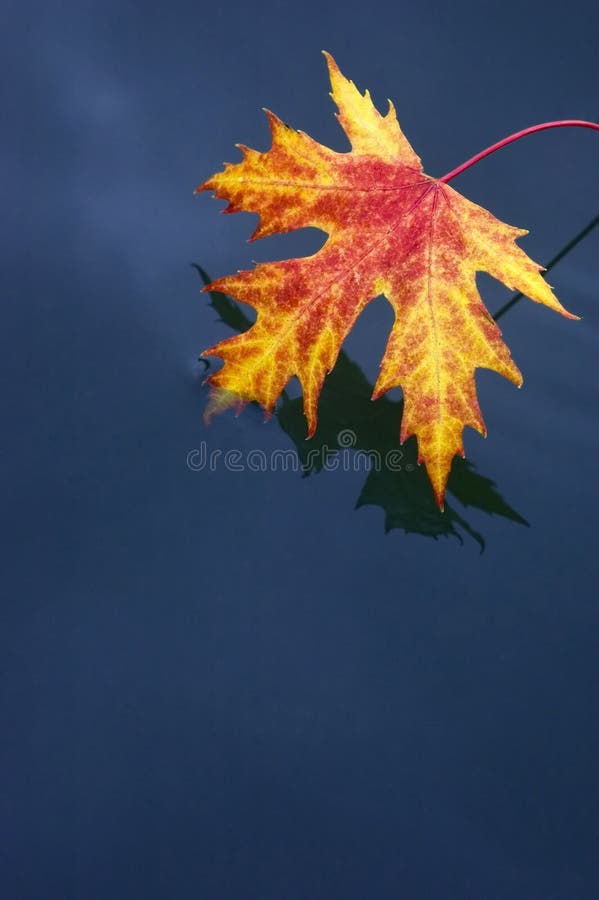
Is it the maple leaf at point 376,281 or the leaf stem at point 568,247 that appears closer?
the maple leaf at point 376,281

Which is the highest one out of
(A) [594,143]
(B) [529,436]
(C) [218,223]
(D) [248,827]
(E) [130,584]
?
(A) [594,143]

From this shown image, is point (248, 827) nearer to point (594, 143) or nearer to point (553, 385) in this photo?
point (553, 385)

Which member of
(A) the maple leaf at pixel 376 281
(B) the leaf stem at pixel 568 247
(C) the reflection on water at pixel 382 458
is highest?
(B) the leaf stem at pixel 568 247

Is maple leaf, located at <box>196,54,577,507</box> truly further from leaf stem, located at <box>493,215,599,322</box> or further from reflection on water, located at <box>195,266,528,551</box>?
leaf stem, located at <box>493,215,599,322</box>

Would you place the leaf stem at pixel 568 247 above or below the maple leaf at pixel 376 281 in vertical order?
above

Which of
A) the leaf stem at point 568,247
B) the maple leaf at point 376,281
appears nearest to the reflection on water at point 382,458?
the maple leaf at point 376,281

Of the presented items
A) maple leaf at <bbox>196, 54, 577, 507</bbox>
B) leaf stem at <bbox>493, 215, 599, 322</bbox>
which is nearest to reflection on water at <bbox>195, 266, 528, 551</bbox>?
maple leaf at <bbox>196, 54, 577, 507</bbox>

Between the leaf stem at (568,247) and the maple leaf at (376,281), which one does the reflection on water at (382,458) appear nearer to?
A: the maple leaf at (376,281)

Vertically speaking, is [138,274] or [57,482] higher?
[138,274]

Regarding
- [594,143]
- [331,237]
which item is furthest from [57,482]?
[594,143]
